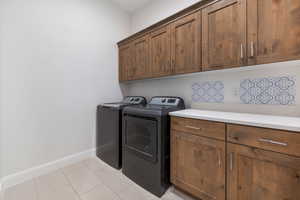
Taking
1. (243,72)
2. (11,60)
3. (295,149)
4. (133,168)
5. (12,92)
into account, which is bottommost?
(133,168)

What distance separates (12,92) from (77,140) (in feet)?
3.55

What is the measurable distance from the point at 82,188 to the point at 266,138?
1.93 meters

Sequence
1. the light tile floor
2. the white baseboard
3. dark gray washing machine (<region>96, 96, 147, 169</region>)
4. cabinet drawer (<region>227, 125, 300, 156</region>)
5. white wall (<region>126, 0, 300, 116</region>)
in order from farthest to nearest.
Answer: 1. dark gray washing machine (<region>96, 96, 147, 169</region>)
2. the white baseboard
3. the light tile floor
4. white wall (<region>126, 0, 300, 116</region>)
5. cabinet drawer (<region>227, 125, 300, 156</region>)

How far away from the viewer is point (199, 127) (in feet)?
4.43

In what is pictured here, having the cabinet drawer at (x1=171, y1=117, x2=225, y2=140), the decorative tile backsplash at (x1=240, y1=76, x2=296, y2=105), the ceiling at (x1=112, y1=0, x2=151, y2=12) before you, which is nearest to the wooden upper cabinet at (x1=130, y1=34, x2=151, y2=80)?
the ceiling at (x1=112, y1=0, x2=151, y2=12)

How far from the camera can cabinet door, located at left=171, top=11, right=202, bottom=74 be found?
5.30 feet

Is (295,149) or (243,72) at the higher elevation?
(243,72)

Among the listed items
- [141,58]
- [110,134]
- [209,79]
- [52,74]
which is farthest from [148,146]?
[52,74]

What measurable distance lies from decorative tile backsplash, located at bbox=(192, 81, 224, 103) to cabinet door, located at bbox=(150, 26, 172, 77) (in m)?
0.46

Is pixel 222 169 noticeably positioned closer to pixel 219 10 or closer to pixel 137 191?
pixel 137 191

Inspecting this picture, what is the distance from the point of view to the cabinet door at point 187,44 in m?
1.62

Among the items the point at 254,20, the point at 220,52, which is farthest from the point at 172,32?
the point at 254,20

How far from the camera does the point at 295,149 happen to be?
894 millimetres

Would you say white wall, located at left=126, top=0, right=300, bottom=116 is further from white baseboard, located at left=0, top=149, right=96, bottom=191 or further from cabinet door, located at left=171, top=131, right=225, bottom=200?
white baseboard, located at left=0, top=149, right=96, bottom=191
